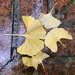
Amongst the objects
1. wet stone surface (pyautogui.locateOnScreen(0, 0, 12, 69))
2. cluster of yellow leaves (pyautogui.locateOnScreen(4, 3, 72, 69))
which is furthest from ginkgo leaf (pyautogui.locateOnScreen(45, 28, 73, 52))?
wet stone surface (pyautogui.locateOnScreen(0, 0, 12, 69))

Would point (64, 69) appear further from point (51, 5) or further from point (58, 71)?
point (51, 5)

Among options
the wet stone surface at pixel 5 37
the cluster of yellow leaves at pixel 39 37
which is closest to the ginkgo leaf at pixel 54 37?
the cluster of yellow leaves at pixel 39 37

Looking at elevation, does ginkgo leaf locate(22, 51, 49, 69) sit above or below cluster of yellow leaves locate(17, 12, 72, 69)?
below

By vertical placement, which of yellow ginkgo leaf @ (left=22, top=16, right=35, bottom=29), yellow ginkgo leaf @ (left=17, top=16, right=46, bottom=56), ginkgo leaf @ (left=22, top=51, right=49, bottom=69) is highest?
yellow ginkgo leaf @ (left=22, top=16, right=35, bottom=29)

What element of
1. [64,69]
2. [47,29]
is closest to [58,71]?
[64,69]

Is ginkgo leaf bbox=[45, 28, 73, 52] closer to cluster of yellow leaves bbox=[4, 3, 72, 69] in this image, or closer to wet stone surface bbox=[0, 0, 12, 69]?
cluster of yellow leaves bbox=[4, 3, 72, 69]

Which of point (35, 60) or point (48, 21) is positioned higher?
point (48, 21)
